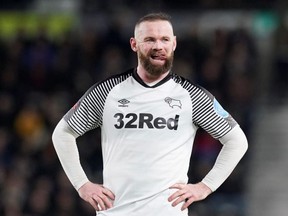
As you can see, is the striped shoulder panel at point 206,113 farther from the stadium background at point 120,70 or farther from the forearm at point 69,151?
the stadium background at point 120,70

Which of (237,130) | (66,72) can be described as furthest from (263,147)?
(237,130)

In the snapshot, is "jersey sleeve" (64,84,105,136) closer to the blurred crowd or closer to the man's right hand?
the man's right hand

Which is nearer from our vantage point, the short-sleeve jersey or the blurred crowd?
the short-sleeve jersey

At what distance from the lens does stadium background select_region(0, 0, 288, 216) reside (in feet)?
48.7

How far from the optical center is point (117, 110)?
6.87 meters

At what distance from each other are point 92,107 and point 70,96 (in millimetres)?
9323

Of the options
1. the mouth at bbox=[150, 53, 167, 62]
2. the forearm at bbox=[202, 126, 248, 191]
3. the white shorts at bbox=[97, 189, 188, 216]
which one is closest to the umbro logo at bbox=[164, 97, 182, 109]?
the mouth at bbox=[150, 53, 167, 62]

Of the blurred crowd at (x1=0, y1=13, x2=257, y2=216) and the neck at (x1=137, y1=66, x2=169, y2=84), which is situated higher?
the neck at (x1=137, y1=66, x2=169, y2=84)

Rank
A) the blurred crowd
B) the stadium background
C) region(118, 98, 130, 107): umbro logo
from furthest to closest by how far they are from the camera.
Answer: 1. the stadium background
2. the blurred crowd
3. region(118, 98, 130, 107): umbro logo

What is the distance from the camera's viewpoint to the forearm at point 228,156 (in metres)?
6.93

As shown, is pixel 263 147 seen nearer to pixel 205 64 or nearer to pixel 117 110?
pixel 205 64

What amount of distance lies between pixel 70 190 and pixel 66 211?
41cm

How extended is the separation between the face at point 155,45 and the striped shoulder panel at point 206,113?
8.3 inches

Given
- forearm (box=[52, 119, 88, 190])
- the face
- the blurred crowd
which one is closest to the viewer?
the face
